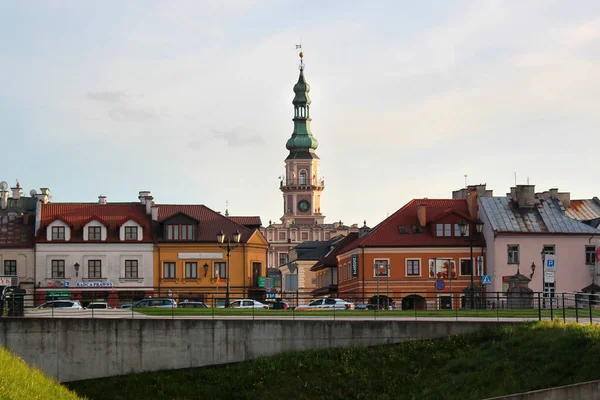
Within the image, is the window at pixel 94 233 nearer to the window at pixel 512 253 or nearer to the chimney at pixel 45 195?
the chimney at pixel 45 195

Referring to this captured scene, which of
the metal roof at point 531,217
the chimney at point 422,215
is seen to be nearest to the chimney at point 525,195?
the metal roof at point 531,217

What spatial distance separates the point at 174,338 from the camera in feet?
159

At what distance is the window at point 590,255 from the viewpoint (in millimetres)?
93625

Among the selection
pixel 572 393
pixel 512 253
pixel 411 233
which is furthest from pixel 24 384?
pixel 411 233

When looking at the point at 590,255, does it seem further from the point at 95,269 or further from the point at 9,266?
the point at 9,266

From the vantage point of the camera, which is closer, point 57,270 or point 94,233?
point 57,270

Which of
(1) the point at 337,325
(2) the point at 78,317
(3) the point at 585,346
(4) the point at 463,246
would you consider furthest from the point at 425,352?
(4) the point at 463,246

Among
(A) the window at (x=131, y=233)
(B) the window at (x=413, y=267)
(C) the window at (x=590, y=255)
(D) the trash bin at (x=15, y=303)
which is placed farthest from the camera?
(A) the window at (x=131, y=233)

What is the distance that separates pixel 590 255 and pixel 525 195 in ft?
20.4

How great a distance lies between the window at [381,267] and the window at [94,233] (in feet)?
67.4

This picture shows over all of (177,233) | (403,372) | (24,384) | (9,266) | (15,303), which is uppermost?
(177,233)

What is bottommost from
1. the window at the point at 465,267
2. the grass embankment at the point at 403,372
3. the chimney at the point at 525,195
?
the grass embankment at the point at 403,372

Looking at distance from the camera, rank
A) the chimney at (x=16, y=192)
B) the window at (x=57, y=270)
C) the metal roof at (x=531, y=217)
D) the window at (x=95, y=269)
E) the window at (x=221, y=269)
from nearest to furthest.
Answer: the metal roof at (x=531, y=217) → the window at (x=57, y=270) → the window at (x=95, y=269) → the window at (x=221, y=269) → the chimney at (x=16, y=192)

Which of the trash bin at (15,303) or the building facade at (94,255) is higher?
the building facade at (94,255)
